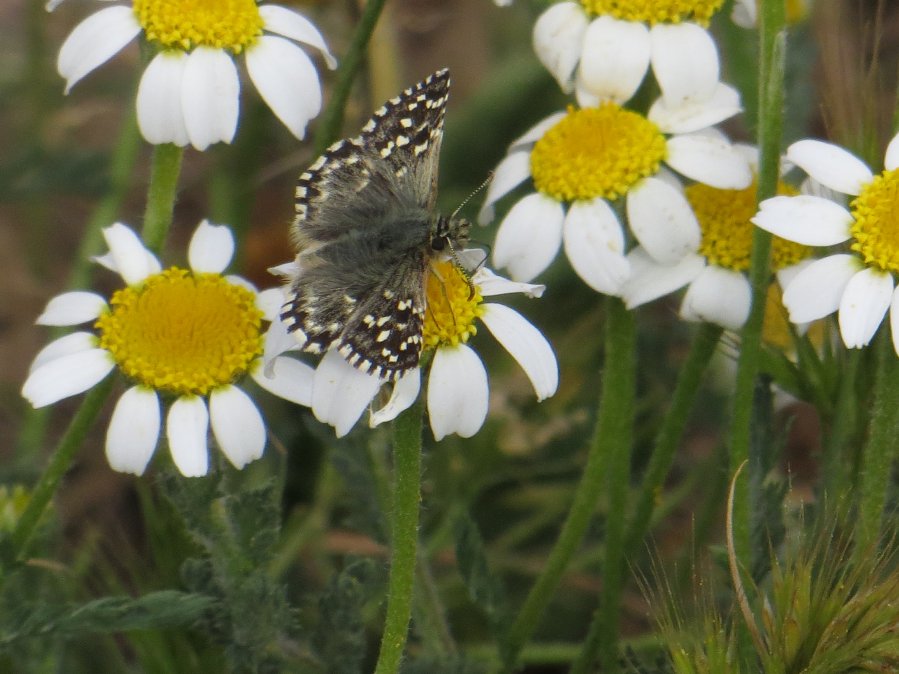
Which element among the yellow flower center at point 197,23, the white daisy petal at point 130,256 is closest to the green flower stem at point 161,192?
the white daisy petal at point 130,256

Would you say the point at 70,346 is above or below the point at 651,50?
below

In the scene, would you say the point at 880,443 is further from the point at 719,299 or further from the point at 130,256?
the point at 130,256

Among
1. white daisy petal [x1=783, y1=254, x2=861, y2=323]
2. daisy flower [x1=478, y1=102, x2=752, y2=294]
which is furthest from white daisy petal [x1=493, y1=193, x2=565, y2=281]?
white daisy petal [x1=783, y1=254, x2=861, y2=323]

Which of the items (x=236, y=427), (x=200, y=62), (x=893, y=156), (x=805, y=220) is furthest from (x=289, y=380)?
(x=893, y=156)

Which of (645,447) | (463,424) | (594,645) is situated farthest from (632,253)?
(645,447)

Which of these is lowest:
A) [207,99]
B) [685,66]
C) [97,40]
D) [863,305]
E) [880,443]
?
[880,443]

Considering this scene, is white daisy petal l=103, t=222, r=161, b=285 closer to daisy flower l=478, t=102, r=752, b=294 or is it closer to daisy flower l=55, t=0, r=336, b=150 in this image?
daisy flower l=55, t=0, r=336, b=150

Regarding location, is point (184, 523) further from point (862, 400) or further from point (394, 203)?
point (862, 400)

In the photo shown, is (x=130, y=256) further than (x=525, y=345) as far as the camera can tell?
Yes
